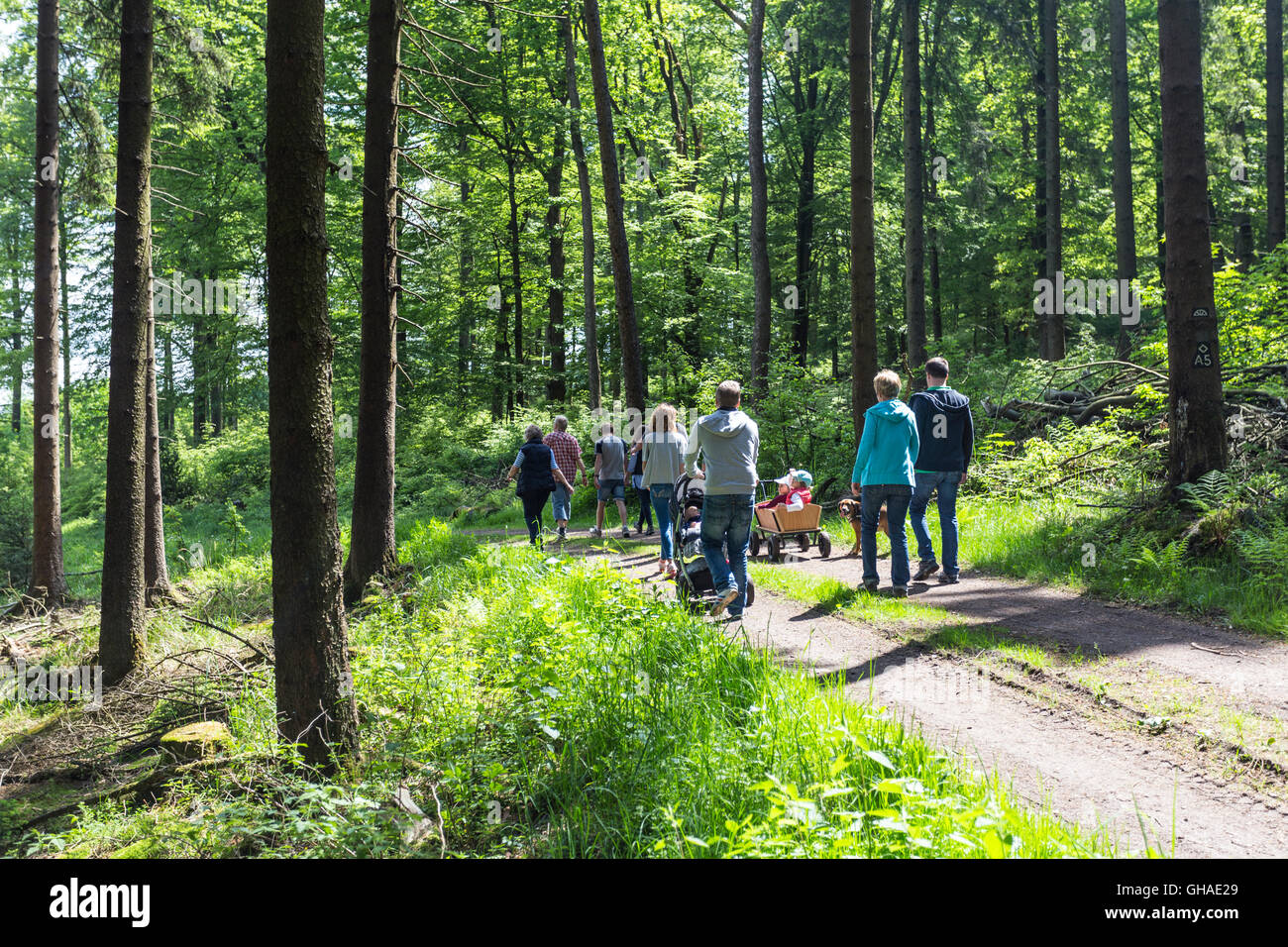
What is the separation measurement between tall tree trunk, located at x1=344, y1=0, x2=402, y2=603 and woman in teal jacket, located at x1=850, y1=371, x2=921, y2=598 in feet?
17.8

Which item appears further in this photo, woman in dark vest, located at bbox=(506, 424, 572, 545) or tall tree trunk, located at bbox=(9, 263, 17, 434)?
tall tree trunk, located at bbox=(9, 263, 17, 434)

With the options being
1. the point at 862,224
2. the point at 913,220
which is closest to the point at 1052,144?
the point at 913,220

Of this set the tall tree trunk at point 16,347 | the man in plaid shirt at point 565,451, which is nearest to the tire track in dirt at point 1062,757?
the man in plaid shirt at point 565,451

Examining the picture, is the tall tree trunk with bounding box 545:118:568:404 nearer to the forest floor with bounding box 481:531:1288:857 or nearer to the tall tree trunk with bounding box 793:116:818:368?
the tall tree trunk with bounding box 793:116:818:368

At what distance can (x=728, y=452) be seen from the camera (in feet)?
26.8

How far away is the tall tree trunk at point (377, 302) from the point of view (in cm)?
1014

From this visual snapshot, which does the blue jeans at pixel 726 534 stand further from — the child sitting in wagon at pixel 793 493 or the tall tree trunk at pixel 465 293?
the tall tree trunk at pixel 465 293

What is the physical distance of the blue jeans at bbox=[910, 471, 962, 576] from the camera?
9.62m

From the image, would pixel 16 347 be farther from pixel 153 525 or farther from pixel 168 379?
pixel 153 525

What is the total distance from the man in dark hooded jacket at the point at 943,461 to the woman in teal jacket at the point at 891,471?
0.70 meters

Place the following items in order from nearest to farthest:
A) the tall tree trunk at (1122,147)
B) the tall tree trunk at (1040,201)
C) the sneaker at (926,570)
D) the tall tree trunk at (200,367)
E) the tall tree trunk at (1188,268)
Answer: the tall tree trunk at (1188,268) → the sneaker at (926,570) → the tall tree trunk at (1122,147) → the tall tree trunk at (1040,201) → the tall tree trunk at (200,367)

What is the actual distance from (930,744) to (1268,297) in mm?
10356

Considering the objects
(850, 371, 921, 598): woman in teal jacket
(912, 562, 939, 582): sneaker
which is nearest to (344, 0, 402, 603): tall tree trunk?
(850, 371, 921, 598): woman in teal jacket
